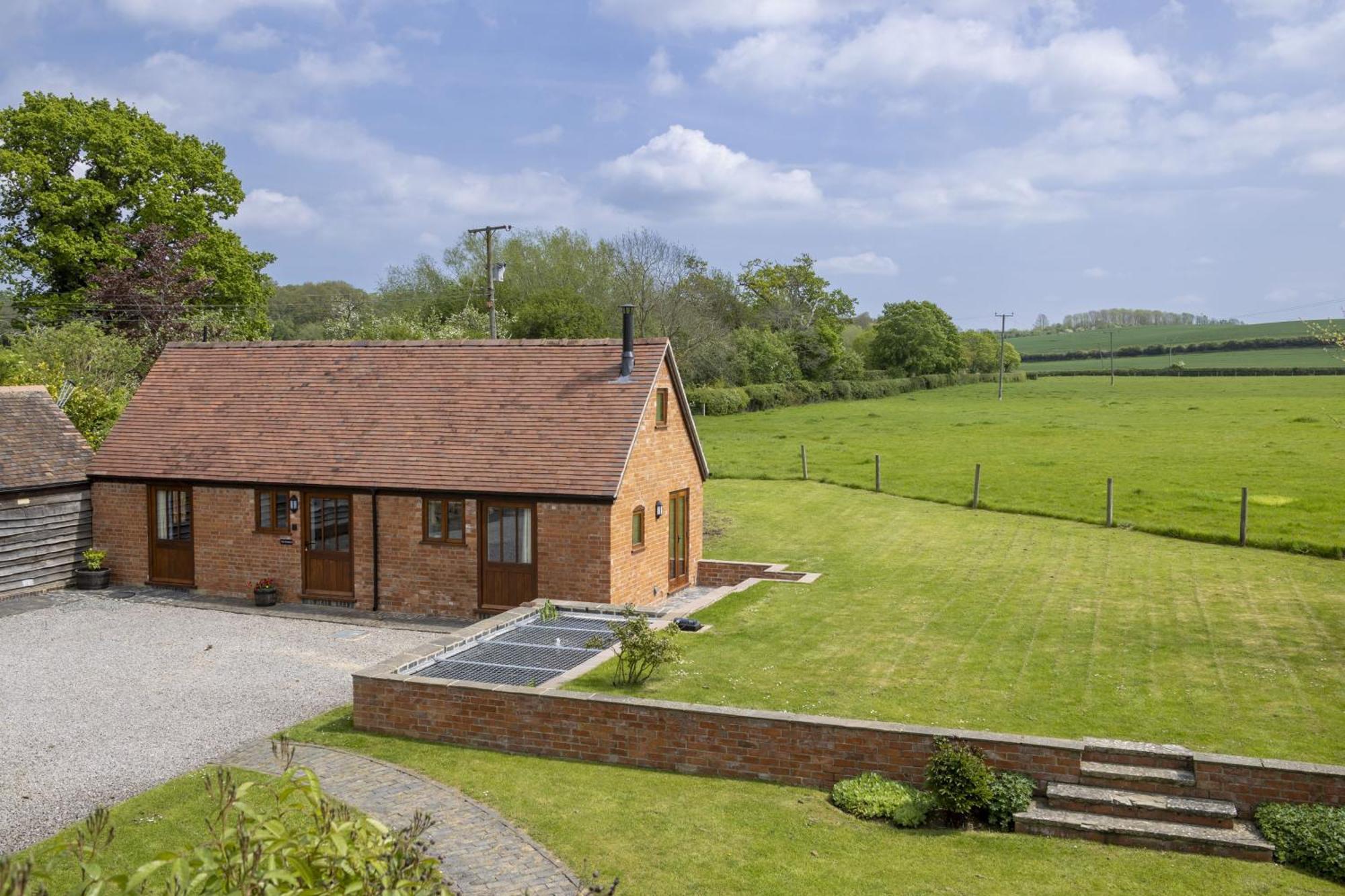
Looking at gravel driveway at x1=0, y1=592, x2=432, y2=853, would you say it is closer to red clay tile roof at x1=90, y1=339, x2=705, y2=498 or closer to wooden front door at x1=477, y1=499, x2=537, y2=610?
wooden front door at x1=477, y1=499, x2=537, y2=610

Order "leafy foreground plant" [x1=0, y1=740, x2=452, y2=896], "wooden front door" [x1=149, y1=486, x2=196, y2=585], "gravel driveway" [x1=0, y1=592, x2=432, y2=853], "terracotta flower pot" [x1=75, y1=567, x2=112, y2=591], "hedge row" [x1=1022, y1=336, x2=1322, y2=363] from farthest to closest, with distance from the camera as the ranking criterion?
1. "hedge row" [x1=1022, y1=336, x2=1322, y2=363]
2. "terracotta flower pot" [x1=75, y1=567, x2=112, y2=591]
3. "wooden front door" [x1=149, y1=486, x2=196, y2=585]
4. "gravel driveway" [x1=0, y1=592, x2=432, y2=853]
5. "leafy foreground plant" [x1=0, y1=740, x2=452, y2=896]

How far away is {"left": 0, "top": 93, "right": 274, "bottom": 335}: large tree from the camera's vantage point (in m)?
38.5

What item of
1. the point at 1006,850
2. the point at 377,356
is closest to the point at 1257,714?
the point at 1006,850

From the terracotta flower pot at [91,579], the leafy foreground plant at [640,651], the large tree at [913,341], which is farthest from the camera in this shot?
the large tree at [913,341]

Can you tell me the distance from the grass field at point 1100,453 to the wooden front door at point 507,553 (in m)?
17.2

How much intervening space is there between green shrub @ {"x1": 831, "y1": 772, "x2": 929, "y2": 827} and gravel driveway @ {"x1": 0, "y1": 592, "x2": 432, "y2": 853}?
740 centimetres

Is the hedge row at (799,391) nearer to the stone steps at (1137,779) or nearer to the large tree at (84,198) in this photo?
the large tree at (84,198)

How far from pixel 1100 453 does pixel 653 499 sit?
27.1m

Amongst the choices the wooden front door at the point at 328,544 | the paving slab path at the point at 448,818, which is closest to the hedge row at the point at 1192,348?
the wooden front door at the point at 328,544

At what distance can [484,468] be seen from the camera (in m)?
19.3

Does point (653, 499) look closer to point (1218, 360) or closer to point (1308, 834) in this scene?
point (1308, 834)

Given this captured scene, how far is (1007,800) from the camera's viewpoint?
33.4 feet

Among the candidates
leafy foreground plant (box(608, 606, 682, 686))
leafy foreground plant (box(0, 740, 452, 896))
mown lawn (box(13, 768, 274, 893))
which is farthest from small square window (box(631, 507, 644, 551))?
leafy foreground plant (box(0, 740, 452, 896))

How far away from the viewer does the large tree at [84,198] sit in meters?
38.5
